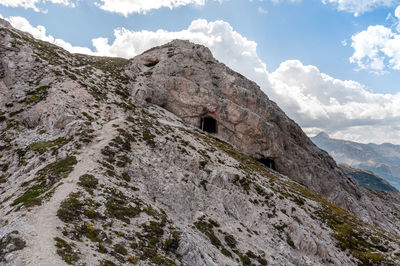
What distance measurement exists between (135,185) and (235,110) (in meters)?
48.6

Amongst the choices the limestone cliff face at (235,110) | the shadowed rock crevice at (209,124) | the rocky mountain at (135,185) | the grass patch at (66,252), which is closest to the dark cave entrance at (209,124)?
the shadowed rock crevice at (209,124)

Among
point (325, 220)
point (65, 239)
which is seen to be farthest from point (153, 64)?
point (65, 239)

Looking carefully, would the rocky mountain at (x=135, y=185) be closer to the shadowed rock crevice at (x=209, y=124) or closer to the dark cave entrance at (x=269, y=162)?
the shadowed rock crevice at (x=209, y=124)

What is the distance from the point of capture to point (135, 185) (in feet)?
94.6

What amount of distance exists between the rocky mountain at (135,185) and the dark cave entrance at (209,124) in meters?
1.42

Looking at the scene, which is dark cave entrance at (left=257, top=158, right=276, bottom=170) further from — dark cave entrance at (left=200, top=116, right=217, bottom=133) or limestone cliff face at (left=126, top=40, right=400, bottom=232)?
dark cave entrance at (left=200, top=116, right=217, bottom=133)

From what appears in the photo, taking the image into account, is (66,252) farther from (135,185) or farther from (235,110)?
(235,110)

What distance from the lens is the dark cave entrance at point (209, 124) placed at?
7291 cm

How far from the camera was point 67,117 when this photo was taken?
38.3 m

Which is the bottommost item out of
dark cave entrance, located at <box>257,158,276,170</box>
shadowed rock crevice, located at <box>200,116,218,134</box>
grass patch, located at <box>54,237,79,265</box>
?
grass patch, located at <box>54,237,79,265</box>

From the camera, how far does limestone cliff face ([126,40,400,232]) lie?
70500 mm

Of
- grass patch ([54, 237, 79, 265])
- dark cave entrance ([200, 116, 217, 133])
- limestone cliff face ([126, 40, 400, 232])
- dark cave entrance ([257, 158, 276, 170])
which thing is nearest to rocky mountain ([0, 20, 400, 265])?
grass patch ([54, 237, 79, 265])

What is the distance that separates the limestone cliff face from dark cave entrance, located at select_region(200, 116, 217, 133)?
205cm

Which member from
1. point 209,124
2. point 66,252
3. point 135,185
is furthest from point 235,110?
point 66,252
